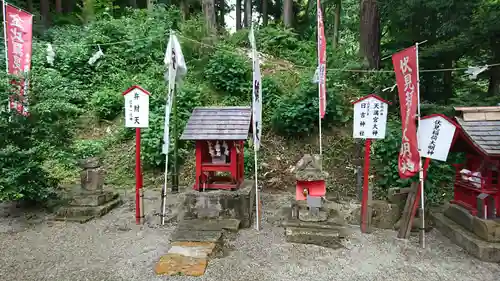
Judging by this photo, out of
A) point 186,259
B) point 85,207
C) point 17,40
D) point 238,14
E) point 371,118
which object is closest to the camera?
point 186,259

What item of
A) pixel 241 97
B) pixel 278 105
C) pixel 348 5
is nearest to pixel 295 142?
pixel 278 105

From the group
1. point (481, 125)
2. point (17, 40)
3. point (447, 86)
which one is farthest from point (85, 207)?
point (447, 86)

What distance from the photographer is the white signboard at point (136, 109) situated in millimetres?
6406

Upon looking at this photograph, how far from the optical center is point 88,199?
7.26 meters

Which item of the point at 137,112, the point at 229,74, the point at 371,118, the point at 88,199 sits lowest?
the point at 88,199

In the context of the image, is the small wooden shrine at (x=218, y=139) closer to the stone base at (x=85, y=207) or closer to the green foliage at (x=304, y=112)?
the stone base at (x=85, y=207)

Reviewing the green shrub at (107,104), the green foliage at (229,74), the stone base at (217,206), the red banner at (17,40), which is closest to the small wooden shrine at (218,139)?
the stone base at (217,206)

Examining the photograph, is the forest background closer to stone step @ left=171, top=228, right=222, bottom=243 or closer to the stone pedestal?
the stone pedestal

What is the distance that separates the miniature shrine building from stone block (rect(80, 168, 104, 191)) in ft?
24.2

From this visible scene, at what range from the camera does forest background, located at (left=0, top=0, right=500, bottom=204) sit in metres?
7.21

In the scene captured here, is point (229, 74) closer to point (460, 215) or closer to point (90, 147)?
point (90, 147)

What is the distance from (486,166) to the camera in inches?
219

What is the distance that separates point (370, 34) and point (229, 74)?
5189 mm

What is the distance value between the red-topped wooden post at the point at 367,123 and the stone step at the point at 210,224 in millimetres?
2478
